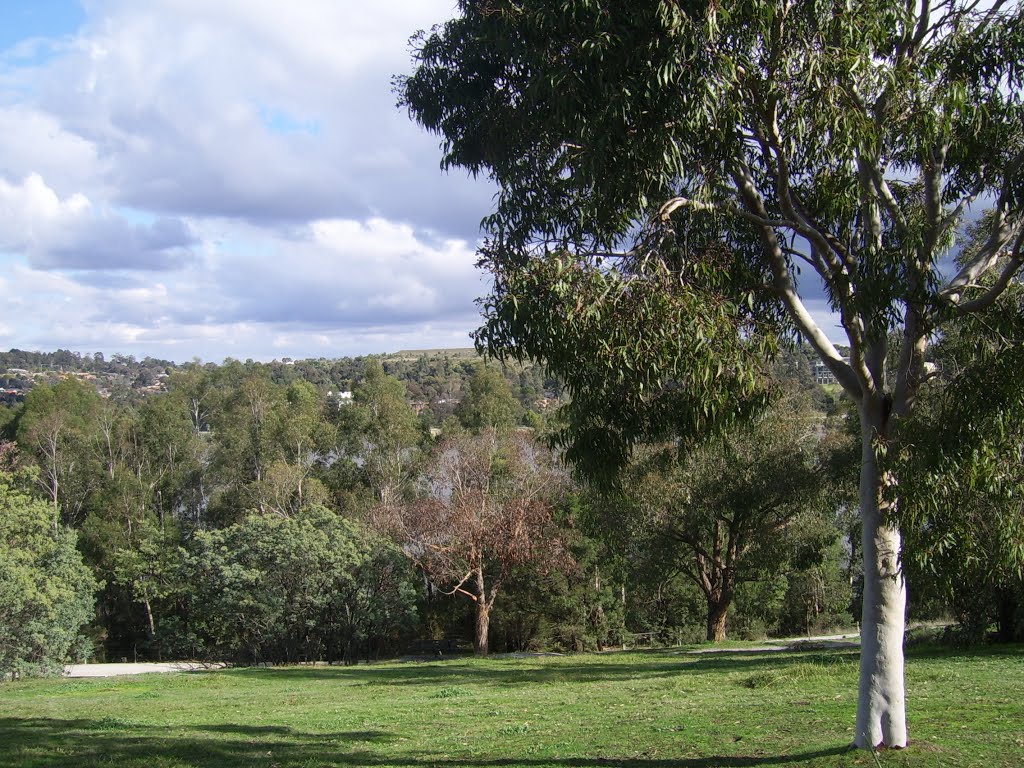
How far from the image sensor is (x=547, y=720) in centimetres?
1022

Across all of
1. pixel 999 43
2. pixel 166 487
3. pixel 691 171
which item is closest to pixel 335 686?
pixel 691 171

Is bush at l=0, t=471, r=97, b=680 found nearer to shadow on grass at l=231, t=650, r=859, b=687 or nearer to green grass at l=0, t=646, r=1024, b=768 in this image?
shadow on grass at l=231, t=650, r=859, b=687

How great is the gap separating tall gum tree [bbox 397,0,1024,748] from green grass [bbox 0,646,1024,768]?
5.20 feet

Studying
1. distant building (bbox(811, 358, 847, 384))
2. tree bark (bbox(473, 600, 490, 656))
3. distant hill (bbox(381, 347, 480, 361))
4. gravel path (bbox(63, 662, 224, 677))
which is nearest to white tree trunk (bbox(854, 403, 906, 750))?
distant building (bbox(811, 358, 847, 384))

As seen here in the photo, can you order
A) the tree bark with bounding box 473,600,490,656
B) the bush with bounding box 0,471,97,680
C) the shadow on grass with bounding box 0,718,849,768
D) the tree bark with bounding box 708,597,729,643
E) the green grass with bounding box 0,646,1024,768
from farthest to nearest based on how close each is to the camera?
the tree bark with bounding box 473,600,490,656 < the tree bark with bounding box 708,597,729,643 < the bush with bounding box 0,471,97,680 < the green grass with bounding box 0,646,1024,768 < the shadow on grass with bounding box 0,718,849,768

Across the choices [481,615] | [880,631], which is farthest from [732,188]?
[481,615]

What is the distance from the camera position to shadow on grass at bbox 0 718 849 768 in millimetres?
7266

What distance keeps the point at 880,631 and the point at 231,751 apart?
248 inches

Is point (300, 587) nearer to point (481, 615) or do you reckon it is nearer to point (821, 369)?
point (481, 615)

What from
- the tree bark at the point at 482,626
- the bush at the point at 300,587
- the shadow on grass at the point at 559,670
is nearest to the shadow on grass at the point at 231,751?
the shadow on grass at the point at 559,670

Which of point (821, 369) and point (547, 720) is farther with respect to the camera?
point (821, 369)

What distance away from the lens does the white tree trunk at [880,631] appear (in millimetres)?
6508

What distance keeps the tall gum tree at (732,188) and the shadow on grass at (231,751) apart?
206cm

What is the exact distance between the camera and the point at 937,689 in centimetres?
1058
